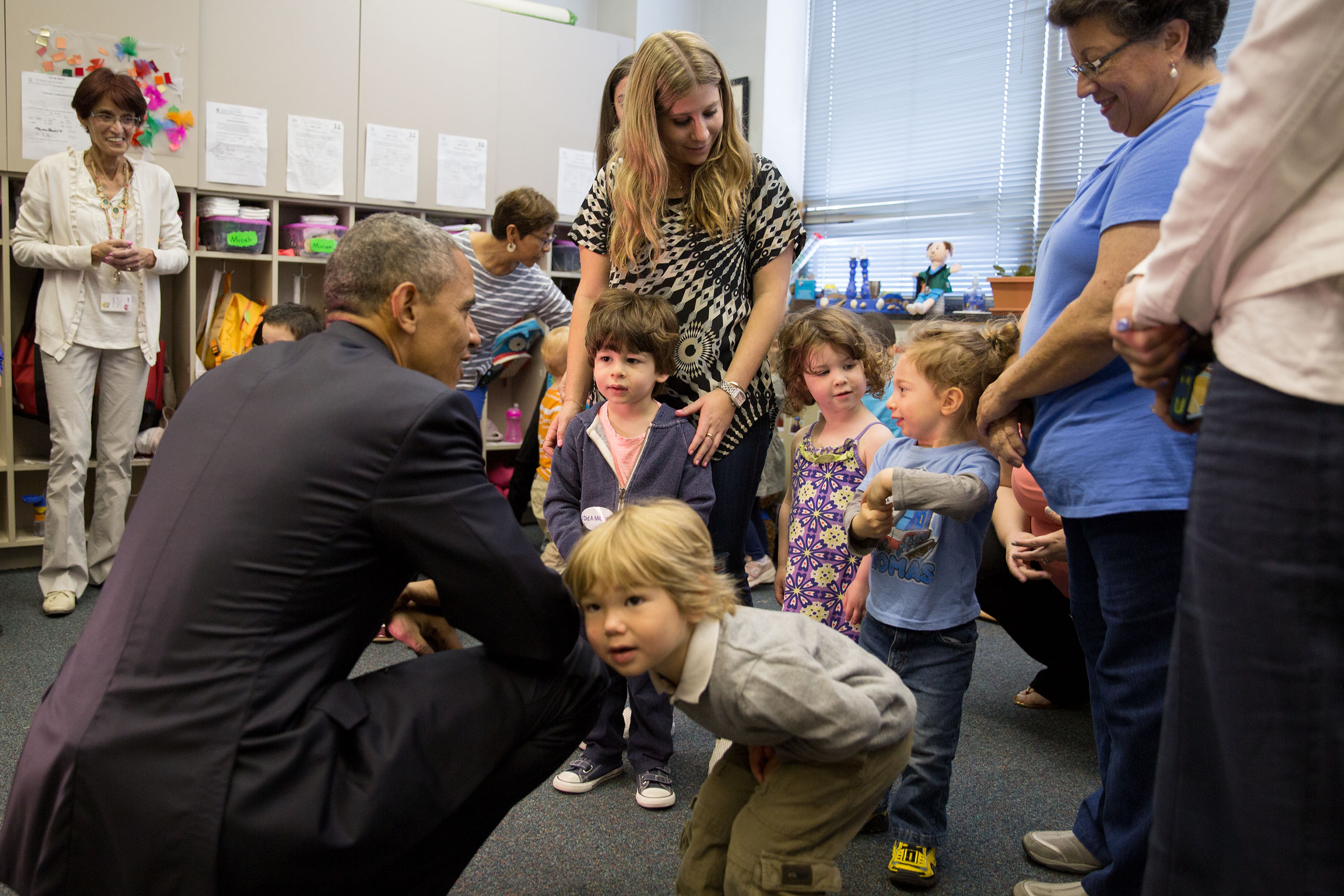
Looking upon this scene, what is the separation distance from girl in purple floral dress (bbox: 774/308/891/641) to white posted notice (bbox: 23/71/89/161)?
9.57 ft

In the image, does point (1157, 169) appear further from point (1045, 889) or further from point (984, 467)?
point (1045, 889)

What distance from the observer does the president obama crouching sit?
1071mm

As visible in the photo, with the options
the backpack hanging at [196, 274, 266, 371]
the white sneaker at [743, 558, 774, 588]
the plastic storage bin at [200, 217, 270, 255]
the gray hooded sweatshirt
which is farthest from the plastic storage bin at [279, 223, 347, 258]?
the gray hooded sweatshirt

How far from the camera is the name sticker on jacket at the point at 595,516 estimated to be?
1.92 metres

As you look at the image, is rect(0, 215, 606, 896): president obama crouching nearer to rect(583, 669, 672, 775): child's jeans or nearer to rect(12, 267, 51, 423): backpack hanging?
rect(583, 669, 672, 775): child's jeans

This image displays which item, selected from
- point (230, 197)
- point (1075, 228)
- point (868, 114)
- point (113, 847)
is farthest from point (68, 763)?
point (868, 114)

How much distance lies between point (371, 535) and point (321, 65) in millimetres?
3462

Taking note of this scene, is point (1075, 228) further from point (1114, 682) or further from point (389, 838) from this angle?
point (389, 838)

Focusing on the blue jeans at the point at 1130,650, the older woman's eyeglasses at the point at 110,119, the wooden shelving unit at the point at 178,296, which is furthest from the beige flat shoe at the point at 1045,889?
the older woman's eyeglasses at the point at 110,119

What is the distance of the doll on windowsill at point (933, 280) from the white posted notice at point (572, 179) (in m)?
1.64

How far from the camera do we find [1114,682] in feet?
4.54

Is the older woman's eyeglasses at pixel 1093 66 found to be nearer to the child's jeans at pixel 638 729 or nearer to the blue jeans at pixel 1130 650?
the blue jeans at pixel 1130 650

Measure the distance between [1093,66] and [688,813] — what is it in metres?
1.54

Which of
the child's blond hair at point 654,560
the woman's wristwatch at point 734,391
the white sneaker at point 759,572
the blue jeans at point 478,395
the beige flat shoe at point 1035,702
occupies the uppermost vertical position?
the woman's wristwatch at point 734,391
